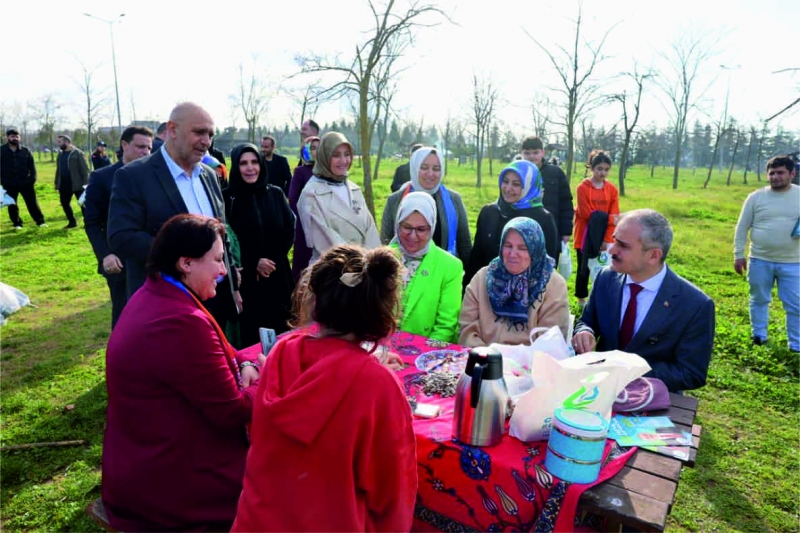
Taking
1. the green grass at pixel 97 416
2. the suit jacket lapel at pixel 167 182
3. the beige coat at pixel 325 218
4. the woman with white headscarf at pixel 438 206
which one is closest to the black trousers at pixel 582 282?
the green grass at pixel 97 416

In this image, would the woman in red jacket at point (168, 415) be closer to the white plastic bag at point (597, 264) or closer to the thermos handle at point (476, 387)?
the thermos handle at point (476, 387)

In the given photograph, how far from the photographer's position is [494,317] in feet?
9.62

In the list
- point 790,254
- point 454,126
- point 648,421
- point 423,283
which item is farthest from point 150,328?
point 454,126

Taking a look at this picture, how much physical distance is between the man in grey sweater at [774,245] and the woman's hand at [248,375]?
5057 millimetres

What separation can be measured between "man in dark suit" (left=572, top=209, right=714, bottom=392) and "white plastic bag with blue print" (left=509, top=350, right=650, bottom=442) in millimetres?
932

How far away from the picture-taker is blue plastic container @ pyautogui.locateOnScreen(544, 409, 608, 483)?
1488 millimetres

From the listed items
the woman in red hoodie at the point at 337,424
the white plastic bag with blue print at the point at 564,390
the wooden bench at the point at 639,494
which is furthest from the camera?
the white plastic bag with blue print at the point at 564,390

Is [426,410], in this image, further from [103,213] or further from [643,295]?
[103,213]

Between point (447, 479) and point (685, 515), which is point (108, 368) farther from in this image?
point (685, 515)

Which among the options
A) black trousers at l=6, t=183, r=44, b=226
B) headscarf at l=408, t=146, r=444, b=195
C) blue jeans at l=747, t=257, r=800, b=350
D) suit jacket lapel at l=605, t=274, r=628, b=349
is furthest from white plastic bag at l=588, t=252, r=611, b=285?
black trousers at l=6, t=183, r=44, b=226

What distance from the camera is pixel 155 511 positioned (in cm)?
176

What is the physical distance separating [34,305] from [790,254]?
28.4 feet

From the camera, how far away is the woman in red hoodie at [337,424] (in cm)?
133

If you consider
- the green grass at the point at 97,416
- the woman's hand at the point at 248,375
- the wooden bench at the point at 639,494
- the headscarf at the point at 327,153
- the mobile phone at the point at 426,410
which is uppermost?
the headscarf at the point at 327,153
